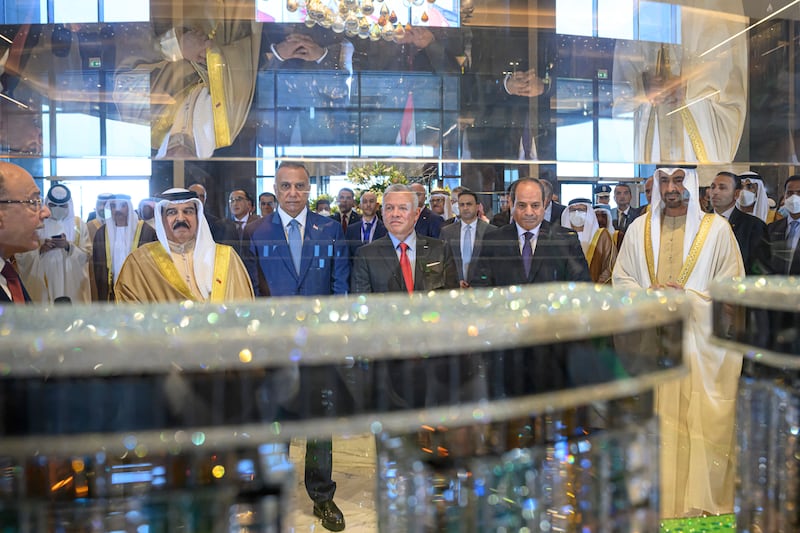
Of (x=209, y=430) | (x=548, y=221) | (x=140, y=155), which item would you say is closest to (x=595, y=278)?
(x=548, y=221)

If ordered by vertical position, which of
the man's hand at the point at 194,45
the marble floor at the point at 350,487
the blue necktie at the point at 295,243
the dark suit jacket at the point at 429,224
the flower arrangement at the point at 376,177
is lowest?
the marble floor at the point at 350,487

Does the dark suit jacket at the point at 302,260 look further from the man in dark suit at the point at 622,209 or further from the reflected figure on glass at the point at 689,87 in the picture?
the reflected figure on glass at the point at 689,87

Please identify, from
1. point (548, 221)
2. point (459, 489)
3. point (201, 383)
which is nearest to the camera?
point (201, 383)

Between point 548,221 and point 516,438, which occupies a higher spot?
point 548,221

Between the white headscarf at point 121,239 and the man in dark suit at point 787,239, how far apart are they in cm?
363

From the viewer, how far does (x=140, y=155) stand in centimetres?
423

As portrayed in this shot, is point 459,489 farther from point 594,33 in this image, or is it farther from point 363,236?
point 594,33

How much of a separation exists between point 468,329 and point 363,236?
10.7ft

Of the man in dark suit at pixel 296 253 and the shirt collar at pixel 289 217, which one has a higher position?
the shirt collar at pixel 289 217

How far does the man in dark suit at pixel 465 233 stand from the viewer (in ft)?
13.7

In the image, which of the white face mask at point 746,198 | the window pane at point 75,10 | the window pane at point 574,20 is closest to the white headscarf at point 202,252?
the window pane at point 75,10

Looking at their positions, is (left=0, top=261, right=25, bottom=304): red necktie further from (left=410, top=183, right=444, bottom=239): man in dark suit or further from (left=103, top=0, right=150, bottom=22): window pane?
(left=103, top=0, right=150, bottom=22): window pane

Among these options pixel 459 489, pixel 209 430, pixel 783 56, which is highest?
pixel 783 56

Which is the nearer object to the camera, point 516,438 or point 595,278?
point 516,438
